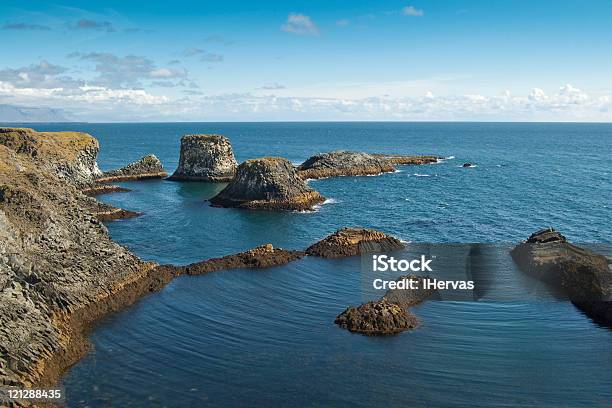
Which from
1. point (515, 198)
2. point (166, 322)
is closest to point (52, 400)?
point (166, 322)

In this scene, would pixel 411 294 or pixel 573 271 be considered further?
pixel 573 271

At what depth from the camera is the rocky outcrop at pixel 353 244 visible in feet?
210

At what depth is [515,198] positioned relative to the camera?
104 meters

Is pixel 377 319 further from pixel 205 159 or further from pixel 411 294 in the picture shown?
pixel 205 159

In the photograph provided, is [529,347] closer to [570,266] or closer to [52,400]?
[570,266]

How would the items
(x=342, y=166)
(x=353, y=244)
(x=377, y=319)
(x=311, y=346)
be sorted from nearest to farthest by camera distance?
(x=311, y=346) < (x=377, y=319) < (x=353, y=244) < (x=342, y=166)

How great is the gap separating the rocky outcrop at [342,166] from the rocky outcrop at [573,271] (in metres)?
84.2

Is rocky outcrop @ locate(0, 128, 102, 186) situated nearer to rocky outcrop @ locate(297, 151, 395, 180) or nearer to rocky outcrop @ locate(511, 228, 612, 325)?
rocky outcrop @ locate(297, 151, 395, 180)

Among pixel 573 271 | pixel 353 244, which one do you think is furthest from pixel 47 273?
pixel 573 271

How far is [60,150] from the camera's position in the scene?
358 ft

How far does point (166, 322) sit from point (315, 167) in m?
108

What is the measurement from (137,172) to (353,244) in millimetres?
84134

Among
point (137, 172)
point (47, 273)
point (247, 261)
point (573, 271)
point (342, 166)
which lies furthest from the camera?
point (342, 166)

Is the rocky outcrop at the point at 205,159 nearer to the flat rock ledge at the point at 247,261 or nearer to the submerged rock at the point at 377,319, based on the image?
the flat rock ledge at the point at 247,261
